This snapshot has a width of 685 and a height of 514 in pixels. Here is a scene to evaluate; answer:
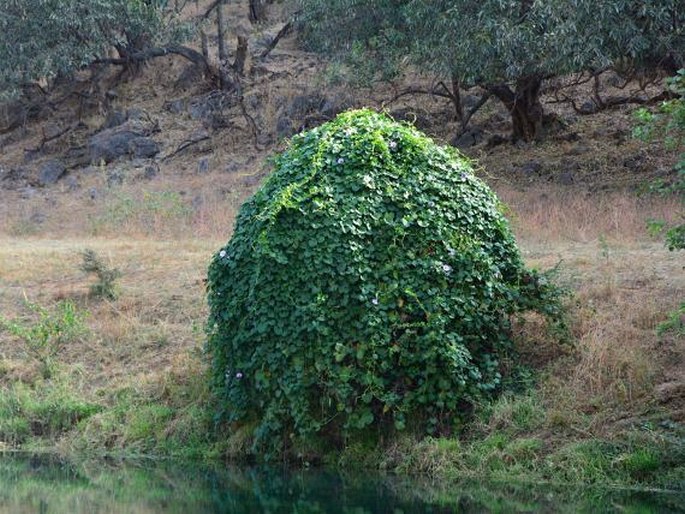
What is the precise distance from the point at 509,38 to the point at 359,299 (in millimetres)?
8739

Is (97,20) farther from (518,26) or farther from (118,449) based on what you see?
(118,449)

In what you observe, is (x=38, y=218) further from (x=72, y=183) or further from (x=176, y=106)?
(x=176, y=106)

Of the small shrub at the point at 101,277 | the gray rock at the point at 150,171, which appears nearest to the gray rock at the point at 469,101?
the gray rock at the point at 150,171

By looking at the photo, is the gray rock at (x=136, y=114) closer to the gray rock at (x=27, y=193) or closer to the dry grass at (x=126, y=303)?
the gray rock at (x=27, y=193)

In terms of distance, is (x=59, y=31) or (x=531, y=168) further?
(x=59, y=31)

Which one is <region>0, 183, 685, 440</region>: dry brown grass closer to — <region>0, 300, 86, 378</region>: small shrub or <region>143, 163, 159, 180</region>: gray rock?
<region>0, 300, 86, 378</region>: small shrub

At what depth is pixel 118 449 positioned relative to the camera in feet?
38.2

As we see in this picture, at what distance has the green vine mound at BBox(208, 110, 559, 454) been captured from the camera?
10.2 meters

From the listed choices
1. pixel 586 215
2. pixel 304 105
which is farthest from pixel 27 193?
pixel 586 215

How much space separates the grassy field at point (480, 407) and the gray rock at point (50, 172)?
10.1m

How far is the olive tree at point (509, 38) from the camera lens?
16.5m

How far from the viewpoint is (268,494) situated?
9547mm

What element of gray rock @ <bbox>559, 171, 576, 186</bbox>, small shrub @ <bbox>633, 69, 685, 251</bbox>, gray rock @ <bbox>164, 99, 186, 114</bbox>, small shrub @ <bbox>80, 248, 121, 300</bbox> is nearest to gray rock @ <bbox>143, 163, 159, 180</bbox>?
gray rock @ <bbox>164, 99, 186, 114</bbox>

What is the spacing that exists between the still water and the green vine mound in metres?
0.56
